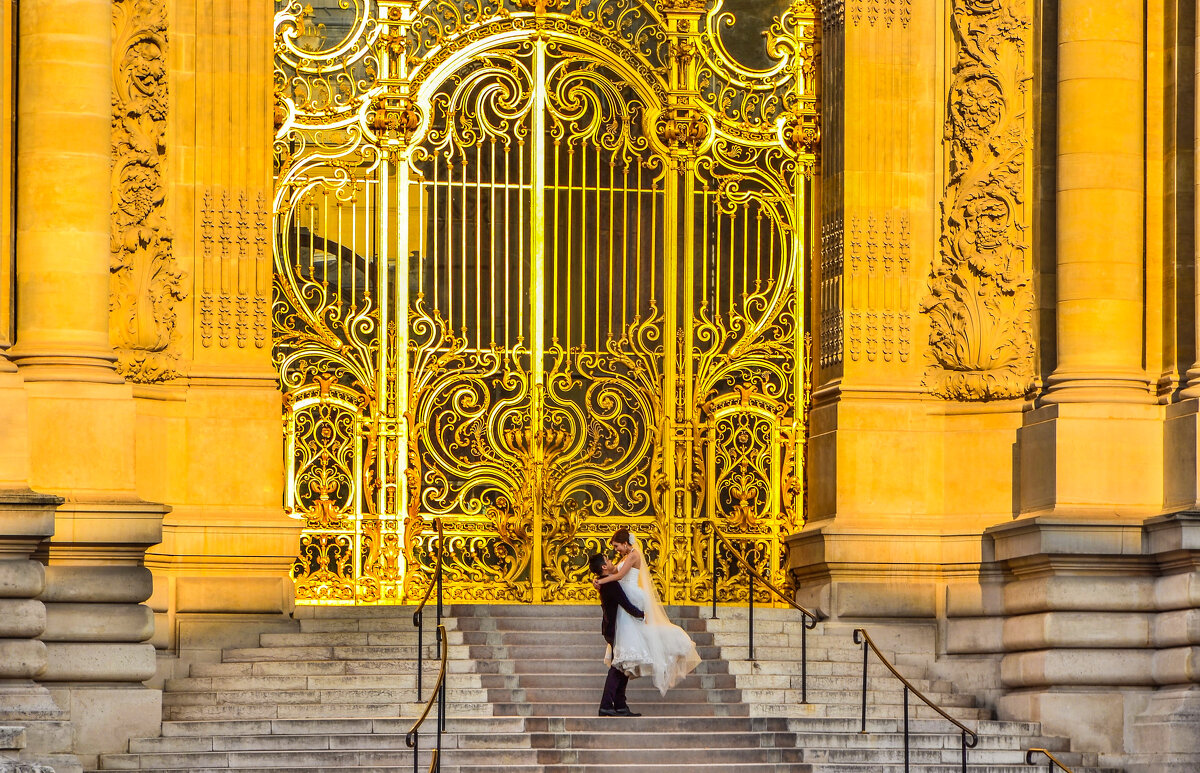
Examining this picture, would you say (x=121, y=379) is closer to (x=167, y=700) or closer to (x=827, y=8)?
(x=167, y=700)

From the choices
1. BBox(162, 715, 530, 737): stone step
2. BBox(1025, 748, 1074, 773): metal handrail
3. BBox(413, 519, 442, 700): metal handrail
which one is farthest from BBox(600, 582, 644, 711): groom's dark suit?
BBox(1025, 748, 1074, 773): metal handrail

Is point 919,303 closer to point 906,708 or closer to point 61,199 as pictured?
point 906,708

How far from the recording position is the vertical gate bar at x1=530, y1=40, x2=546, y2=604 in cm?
2006

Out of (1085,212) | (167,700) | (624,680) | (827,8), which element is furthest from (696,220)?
(167,700)

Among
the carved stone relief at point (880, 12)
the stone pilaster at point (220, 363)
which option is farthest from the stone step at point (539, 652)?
the carved stone relief at point (880, 12)

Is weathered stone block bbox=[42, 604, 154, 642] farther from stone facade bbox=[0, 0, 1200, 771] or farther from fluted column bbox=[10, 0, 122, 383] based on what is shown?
fluted column bbox=[10, 0, 122, 383]

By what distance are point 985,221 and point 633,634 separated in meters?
5.13

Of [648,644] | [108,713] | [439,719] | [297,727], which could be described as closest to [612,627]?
[648,644]

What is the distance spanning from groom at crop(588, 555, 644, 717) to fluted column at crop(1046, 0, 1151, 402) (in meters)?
4.02

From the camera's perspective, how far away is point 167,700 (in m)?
17.1

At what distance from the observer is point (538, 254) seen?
20266 millimetres

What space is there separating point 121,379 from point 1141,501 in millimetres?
7949

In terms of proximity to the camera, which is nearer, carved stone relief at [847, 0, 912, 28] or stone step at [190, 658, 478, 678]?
stone step at [190, 658, 478, 678]

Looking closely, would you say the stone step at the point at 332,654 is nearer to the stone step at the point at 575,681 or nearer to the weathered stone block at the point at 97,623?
the stone step at the point at 575,681
